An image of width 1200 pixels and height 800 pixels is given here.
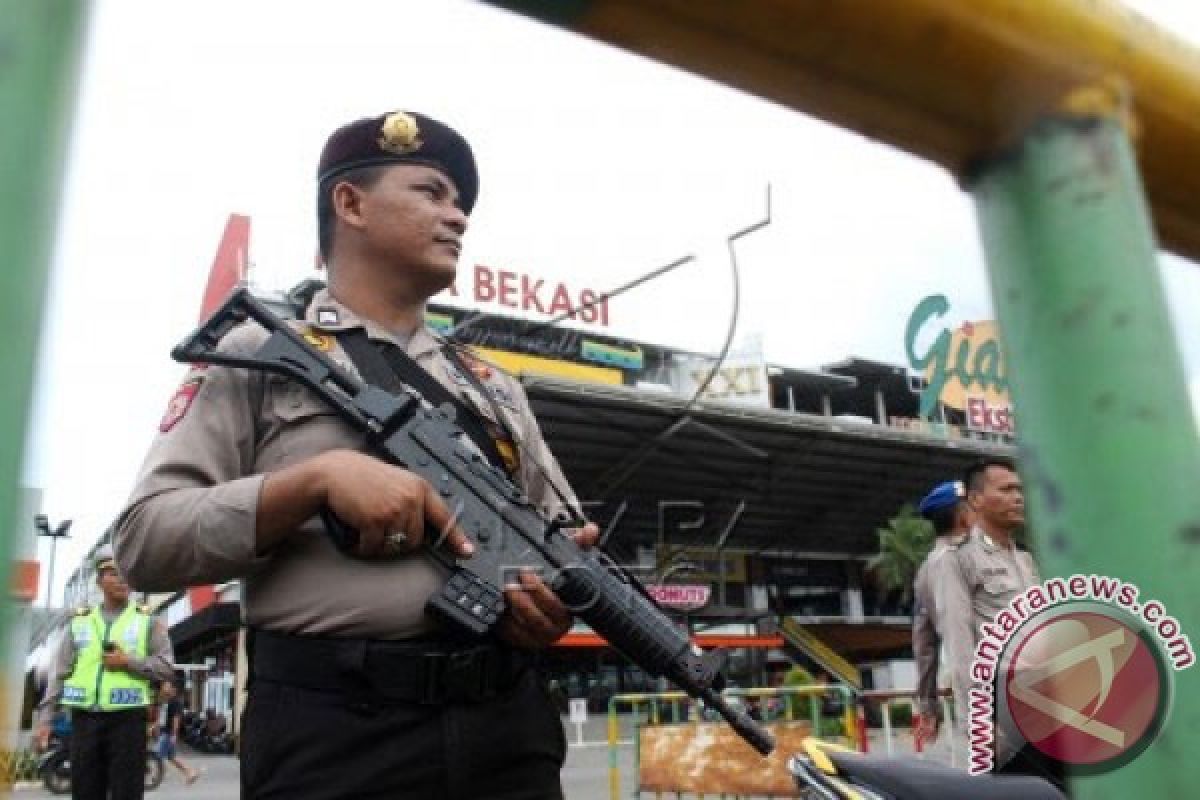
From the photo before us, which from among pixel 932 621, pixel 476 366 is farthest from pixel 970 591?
pixel 476 366

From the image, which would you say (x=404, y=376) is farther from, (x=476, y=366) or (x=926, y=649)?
(x=926, y=649)

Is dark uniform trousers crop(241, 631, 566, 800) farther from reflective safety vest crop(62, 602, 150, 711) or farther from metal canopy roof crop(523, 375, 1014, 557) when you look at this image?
metal canopy roof crop(523, 375, 1014, 557)

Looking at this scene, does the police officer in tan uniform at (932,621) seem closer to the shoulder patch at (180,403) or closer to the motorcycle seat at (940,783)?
the motorcycle seat at (940,783)

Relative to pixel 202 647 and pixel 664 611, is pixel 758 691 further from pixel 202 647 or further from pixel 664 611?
pixel 202 647

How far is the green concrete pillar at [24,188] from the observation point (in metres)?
0.38

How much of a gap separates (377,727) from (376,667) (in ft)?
0.22

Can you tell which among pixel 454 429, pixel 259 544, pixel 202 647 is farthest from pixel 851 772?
pixel 202 647

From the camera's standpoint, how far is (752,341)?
2575cm

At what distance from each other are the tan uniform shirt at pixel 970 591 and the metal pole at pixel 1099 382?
298 centimetres

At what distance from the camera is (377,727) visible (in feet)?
3.93

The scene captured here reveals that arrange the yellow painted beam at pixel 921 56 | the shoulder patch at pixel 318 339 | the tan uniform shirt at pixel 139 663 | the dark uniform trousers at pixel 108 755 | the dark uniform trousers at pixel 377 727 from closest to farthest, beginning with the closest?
the yellow painted beam at pixel 921 56, the dark uniform trousers at pixel 377 727, the shoulder patch at pixel 318 339, the dark uniform trousers at pixel 108 755, the tan uniform shirt at pixel 139 663

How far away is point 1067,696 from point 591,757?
11.9m

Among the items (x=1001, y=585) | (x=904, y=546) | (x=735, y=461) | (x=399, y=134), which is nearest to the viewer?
(x=399, y=134)

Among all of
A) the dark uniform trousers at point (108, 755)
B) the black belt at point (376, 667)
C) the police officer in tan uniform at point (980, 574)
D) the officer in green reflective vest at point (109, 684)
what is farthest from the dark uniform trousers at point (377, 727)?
the dark uniform trousers at point (108, 755)
